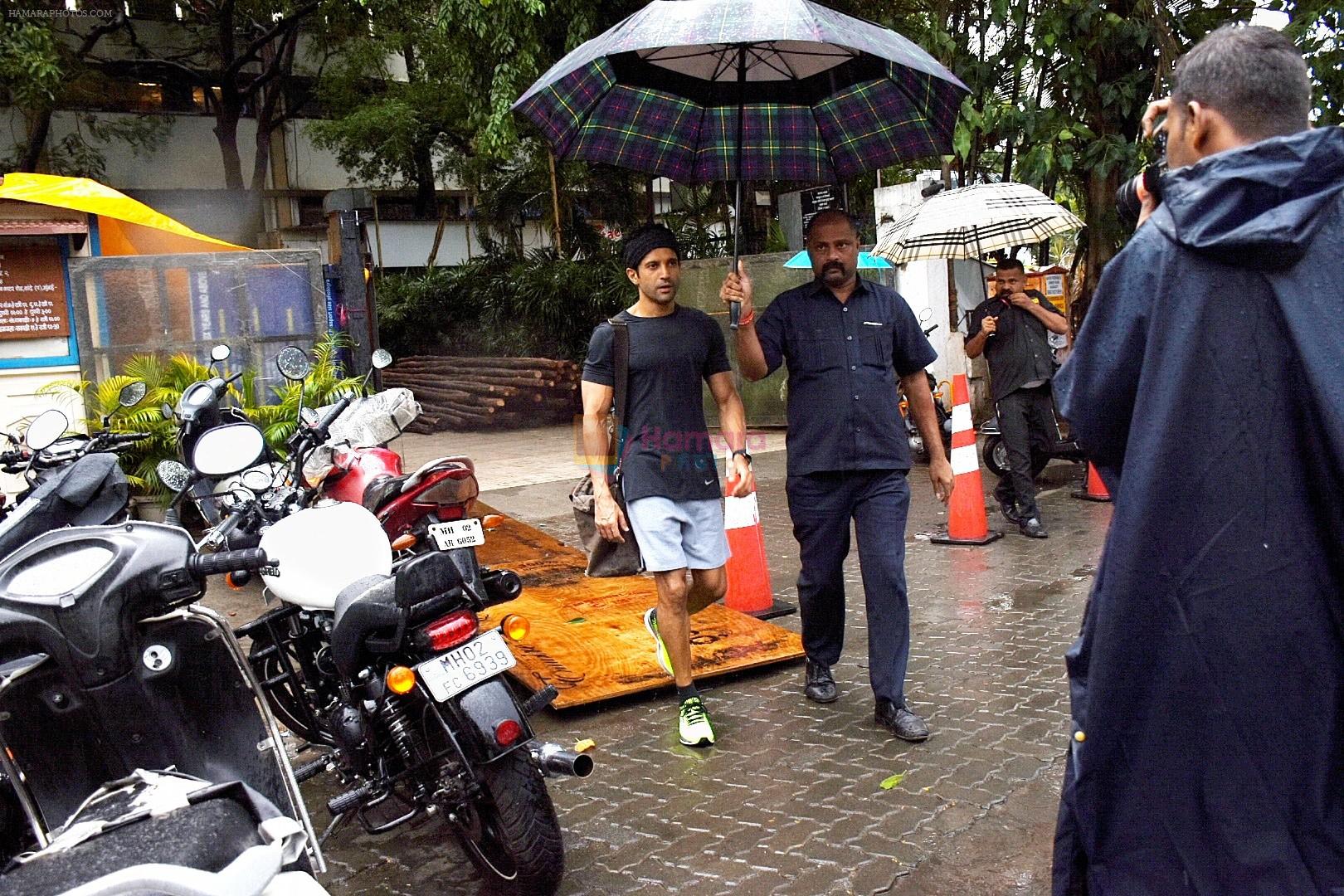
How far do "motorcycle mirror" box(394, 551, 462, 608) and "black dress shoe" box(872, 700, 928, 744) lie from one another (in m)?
2.00

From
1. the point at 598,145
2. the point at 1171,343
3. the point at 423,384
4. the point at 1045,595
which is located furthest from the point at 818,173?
the point at 423,384

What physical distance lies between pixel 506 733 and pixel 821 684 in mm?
2075

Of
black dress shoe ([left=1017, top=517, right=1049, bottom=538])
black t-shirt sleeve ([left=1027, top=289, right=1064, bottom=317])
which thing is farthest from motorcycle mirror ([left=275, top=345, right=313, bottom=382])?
black t-shirt sleeve ([left=1027, top=289, right=1064, bottom=317])

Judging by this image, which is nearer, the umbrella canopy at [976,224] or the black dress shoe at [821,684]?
the black dress shoe at [821,684]

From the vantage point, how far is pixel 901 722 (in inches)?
177

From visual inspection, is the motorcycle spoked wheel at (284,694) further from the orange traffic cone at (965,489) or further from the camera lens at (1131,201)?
the orange traffic cone at (965,489)

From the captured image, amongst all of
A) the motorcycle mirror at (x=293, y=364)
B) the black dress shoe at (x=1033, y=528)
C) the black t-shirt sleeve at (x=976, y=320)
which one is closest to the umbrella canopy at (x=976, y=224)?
the black t-shirt sleeve at (x=976, y=320)

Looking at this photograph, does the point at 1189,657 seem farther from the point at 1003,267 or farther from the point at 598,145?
the point at 1003,267

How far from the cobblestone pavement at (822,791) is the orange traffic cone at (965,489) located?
1.72 metres

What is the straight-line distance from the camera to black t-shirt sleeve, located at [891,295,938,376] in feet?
15.7

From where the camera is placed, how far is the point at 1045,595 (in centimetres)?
648

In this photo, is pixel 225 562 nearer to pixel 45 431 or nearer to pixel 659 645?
pixel 45 431

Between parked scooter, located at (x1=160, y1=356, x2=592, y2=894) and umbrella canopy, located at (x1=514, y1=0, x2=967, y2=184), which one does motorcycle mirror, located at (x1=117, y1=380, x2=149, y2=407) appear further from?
umbrella canopy, located at (x1=514, y1=0, x2=967, y2=184)

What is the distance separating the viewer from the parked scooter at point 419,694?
3.23 metres
